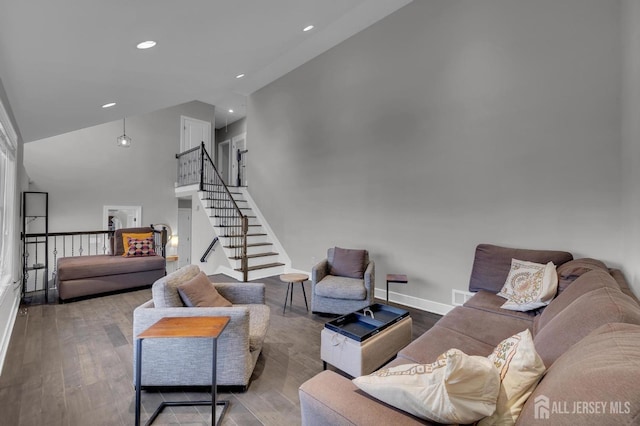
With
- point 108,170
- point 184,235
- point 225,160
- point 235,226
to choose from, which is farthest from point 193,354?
point 225,160

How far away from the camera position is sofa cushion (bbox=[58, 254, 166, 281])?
4195 mm

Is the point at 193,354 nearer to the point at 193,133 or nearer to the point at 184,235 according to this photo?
the point at 184,235

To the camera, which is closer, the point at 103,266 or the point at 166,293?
the point at 166,293

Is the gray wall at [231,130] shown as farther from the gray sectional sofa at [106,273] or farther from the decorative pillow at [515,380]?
the decorative pillow at [515,380]

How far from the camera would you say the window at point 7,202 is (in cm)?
299

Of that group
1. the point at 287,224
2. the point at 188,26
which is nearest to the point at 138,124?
the point at 287,224

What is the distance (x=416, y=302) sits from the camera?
395 centimetres

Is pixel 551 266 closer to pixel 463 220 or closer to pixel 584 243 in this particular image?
pixel 584 243

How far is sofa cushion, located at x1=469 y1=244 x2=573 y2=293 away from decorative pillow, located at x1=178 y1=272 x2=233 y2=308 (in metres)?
2.61

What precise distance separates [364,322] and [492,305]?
1.18 metres

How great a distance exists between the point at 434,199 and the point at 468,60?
1.73m

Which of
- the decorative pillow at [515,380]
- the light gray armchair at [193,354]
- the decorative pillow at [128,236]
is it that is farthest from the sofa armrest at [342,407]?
the decorative pillow at [128,236]

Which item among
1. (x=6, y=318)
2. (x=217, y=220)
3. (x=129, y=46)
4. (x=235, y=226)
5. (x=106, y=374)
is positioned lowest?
(x=106, y=374)

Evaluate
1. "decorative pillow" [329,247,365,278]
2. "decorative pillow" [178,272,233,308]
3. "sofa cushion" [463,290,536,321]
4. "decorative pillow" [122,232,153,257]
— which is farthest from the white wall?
"decorative pillow" [122,232,153,257]
